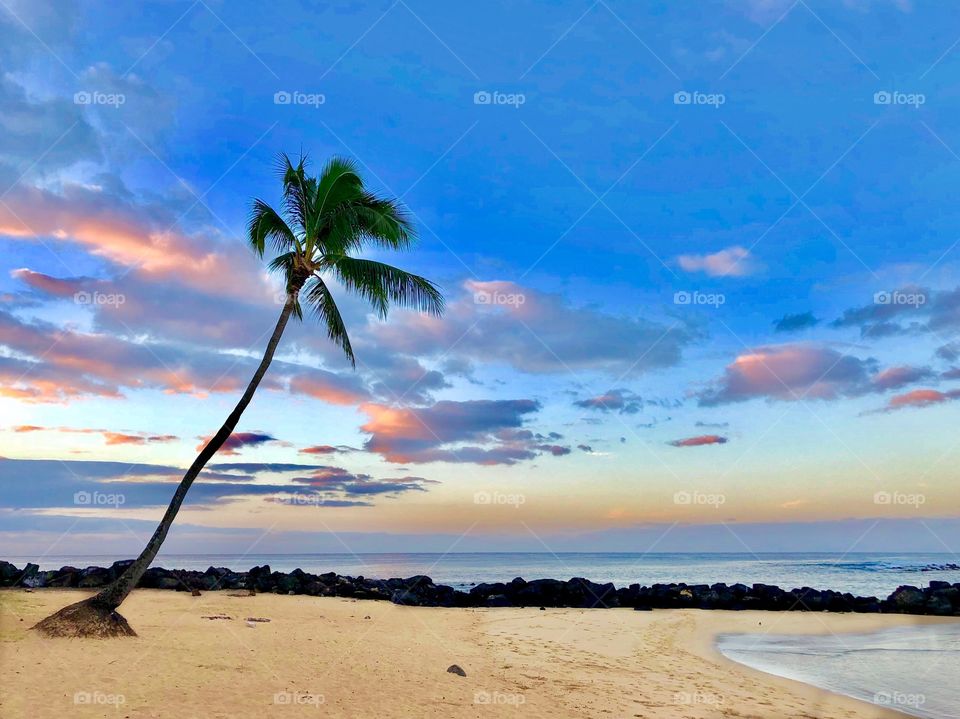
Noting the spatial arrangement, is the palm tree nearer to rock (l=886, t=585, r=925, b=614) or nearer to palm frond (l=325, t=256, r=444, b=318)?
palm frond (l=325, t=256, r=444, b=318)

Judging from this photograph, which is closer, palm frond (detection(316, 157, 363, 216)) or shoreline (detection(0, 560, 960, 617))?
palm frond (detection(316, 157, 363, 216))

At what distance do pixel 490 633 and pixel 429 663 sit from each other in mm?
6087

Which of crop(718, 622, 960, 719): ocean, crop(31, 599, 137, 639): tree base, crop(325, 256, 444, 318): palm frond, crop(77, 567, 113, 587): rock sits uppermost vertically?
crop(325, 256, 444, 318): palm frond

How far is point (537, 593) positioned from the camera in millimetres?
27672

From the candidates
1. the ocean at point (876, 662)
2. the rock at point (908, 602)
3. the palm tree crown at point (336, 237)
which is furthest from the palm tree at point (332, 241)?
the rock at point (908, 602)

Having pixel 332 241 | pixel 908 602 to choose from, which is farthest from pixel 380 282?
pixel 908 602

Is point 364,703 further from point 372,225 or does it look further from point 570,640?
point 372,225

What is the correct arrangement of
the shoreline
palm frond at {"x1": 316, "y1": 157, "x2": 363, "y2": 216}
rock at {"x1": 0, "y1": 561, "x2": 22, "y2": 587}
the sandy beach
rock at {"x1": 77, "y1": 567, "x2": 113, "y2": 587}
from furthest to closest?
the shoreline < rock at {"x1": 77, "y1": 567, "x2": 113, "y2": 587} < rock at {"x1": 0, "y1": 561, "x2": 22, "y2": 587} < palm frond at {"x1": 316, "y1": 157, "x2": 363, "y2": 216} < the sandy beach

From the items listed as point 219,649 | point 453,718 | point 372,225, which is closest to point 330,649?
point 219,649

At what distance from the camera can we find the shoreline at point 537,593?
88.0 ft

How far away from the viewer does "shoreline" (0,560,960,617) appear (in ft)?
88.0

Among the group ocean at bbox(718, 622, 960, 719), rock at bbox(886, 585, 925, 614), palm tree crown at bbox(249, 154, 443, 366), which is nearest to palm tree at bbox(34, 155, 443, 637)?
palm tree crown at bbox(249, 154, 443, 366)

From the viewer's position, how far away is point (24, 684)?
9.61 m

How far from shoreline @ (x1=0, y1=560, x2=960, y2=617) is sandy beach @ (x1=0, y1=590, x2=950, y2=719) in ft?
21.5
